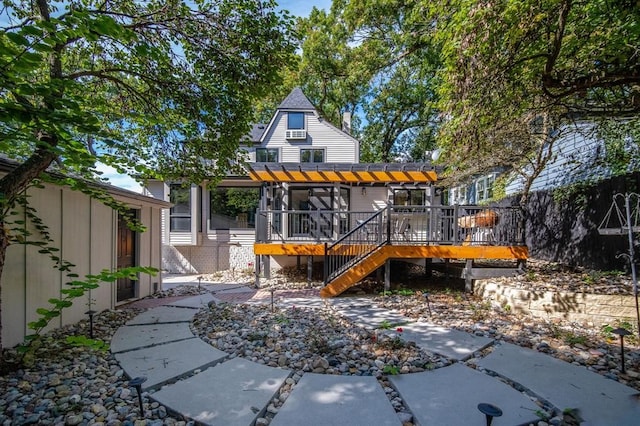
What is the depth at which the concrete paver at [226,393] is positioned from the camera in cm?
238

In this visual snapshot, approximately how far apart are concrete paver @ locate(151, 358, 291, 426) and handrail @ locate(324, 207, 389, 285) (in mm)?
3918

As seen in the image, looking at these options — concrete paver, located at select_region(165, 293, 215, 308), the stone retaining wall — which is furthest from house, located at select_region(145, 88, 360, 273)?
the stone retaining wall

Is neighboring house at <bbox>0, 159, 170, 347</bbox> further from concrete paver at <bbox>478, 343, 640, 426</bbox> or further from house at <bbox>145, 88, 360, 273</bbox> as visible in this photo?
Answer: concrete paver at <bbox>478, 343, 640, 426</bbox>

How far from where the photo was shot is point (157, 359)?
345 centimetres

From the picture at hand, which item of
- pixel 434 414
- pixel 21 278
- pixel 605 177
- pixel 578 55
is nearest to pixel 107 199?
pixel 21 278

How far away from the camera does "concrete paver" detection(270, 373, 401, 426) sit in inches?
91.7

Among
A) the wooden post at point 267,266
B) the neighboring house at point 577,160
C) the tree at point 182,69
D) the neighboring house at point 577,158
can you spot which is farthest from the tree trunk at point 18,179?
the neighboring house at point 577,160

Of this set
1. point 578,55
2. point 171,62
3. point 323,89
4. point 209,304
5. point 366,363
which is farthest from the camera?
point 323,89

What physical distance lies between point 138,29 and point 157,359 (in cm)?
Answer: 473

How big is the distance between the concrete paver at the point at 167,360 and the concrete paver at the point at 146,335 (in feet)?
0.62

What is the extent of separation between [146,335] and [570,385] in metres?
5.15

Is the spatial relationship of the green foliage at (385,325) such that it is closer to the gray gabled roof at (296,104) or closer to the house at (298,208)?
the house at (298,208)

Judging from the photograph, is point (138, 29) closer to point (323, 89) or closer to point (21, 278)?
point (21, 278)

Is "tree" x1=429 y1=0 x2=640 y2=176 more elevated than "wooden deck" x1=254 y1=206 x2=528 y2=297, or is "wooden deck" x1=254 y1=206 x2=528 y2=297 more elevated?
"tree" x1=429 y1=0 x2=640 y2=176
